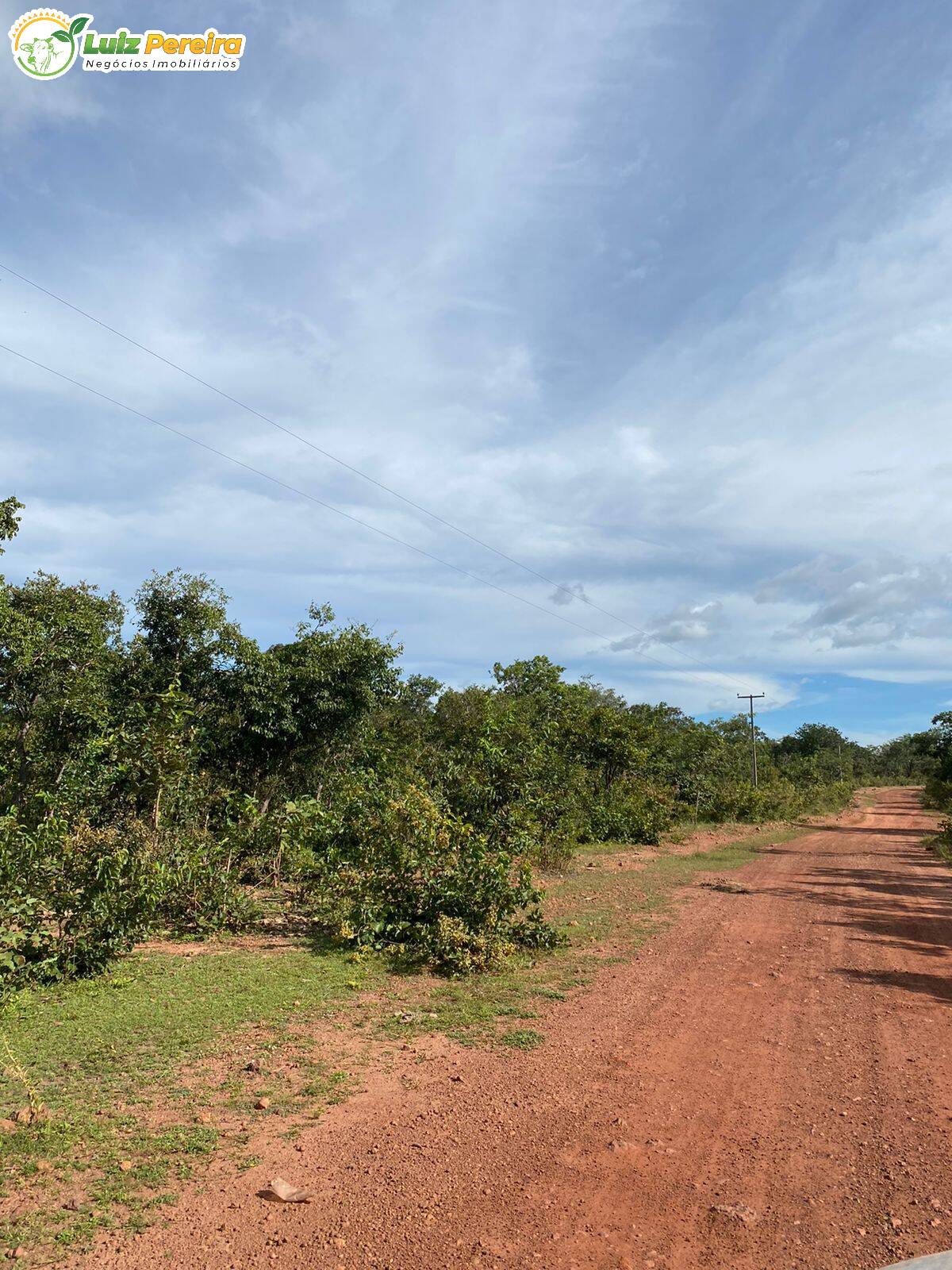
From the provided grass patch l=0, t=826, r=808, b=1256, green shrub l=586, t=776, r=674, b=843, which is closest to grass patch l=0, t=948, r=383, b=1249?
grass patch l=0, t=826, r=808, b=1256

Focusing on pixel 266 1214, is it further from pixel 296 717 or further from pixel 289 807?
pixel 296 717

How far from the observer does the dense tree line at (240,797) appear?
24.7ft

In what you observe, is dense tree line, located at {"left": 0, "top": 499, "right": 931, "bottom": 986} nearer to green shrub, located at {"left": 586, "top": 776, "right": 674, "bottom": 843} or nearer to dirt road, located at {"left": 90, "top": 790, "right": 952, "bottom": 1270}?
green shrub, located at {"left": 586, "top": 776, "right": 674, "bottom": 843}

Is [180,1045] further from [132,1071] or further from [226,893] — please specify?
[226,893]

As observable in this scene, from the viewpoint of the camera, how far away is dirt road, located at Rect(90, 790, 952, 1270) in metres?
3.43

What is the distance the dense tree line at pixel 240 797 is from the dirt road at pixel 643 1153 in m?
2.85

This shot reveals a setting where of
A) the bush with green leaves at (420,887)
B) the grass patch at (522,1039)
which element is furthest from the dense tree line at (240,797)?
the grass patch at (522,1039)

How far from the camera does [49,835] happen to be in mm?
6906

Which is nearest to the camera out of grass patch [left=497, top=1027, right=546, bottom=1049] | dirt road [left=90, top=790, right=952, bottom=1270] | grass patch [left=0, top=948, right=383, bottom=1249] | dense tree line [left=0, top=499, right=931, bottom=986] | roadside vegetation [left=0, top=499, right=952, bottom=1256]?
dirt road [left=90, top=790, right=952, bottom=1270]

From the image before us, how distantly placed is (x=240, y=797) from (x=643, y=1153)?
1184 centimetres

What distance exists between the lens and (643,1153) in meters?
4.28

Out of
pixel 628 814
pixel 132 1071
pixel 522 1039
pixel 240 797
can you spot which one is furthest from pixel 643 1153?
pixel 628 814

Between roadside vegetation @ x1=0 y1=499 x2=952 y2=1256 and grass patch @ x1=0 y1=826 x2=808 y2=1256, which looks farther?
roadside vegetation @ x1=0 y1=499 x2=952 y2=1256

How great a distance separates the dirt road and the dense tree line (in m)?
2.85
